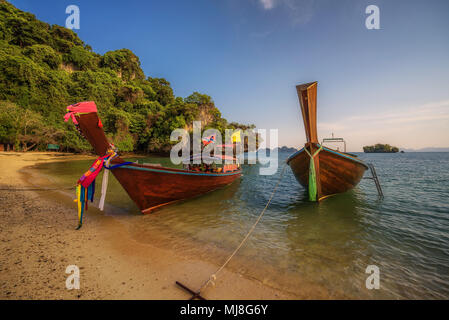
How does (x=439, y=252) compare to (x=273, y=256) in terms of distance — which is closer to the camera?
(x=273, y=256)

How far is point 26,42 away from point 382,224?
7575cm

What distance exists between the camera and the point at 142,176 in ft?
20.7

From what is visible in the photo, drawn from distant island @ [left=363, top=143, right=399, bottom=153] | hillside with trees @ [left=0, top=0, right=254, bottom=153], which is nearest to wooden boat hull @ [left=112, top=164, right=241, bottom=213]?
hillside with trees @ [left=0, top=0, right=254, bottom=153]

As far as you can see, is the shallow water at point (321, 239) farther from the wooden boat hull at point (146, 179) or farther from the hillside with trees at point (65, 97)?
the hillside with trees at point (65, 97)

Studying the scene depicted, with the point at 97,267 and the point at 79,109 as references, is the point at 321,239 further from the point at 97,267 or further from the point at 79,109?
the point at 79,109

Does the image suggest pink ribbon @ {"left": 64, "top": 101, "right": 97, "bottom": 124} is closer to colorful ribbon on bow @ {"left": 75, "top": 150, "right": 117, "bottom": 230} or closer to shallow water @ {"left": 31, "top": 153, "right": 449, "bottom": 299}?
colorful ribbon on bow @ {"left": 75, "top": 150, "right": 117, "bottom": 230}

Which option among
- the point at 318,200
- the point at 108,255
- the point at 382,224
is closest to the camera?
the point at 108,255

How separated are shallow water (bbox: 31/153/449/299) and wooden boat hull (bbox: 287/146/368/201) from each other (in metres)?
0.83

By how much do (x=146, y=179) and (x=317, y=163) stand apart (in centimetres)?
747

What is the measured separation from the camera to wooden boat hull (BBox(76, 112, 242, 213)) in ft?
15.1

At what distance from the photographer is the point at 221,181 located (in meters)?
12.2

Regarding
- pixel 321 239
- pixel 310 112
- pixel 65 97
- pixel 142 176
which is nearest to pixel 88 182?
pixel 142 176
